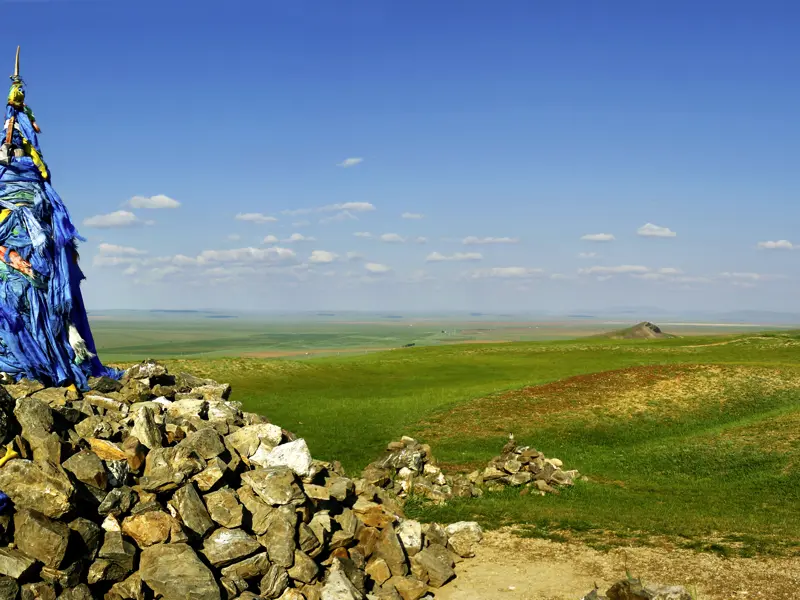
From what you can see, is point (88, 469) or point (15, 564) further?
point (88, 469)

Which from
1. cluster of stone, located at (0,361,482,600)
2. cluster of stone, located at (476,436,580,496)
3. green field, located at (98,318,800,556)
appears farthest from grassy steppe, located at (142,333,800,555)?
cluster of stone, located at (0,361,482,600)

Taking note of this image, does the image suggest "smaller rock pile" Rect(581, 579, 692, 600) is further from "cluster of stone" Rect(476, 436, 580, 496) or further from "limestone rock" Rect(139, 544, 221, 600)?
"cluster of stone" Rect(476, 436, 580, 496)

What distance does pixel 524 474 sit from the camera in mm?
26500

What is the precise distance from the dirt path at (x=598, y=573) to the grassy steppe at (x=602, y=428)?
1.23 meters

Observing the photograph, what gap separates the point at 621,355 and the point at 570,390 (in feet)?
97.3

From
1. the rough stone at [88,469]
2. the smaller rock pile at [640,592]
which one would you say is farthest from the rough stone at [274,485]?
the smaller rock pile at [640,592]

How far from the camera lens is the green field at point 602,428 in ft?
69.4

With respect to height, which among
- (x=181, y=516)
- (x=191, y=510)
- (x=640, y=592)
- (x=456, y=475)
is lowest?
(x=456, y=475)

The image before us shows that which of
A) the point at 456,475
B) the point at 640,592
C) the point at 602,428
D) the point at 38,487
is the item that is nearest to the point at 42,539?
the point at 38,487

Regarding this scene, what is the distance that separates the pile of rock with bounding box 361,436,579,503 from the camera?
947 inches

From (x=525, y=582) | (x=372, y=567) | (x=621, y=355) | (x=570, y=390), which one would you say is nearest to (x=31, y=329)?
(x=372, y=567)

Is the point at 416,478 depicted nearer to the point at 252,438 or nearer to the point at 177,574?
the point at 252,438

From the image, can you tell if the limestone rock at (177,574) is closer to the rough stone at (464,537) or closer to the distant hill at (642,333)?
the rough stone at (464,537)

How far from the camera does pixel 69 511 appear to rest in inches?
481
